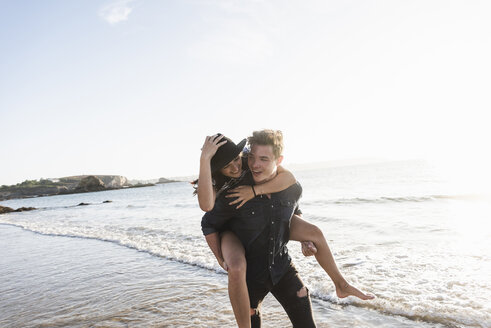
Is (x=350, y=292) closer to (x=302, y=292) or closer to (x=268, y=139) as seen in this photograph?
(x=302, y=292)

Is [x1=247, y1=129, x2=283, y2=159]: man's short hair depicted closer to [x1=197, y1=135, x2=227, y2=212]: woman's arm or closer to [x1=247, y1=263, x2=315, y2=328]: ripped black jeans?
[x1=197, y1=135, x2=227, y2=212]: woman's arm

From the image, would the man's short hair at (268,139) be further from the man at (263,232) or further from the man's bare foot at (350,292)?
the man's bare foot at (350,292)

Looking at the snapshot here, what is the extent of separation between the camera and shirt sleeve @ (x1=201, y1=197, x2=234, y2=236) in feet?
9.74

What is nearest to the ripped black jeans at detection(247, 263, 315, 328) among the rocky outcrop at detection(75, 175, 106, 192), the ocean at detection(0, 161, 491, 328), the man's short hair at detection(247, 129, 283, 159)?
the man's short hair at detection(247, 129, 283, 159)

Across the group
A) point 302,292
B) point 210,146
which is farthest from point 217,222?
point 302,292

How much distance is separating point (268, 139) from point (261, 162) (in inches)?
8.3

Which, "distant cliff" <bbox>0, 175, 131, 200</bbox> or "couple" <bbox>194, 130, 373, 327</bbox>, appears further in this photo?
"distant cliff" <bbox>0, 175, 131, 200</bbox>

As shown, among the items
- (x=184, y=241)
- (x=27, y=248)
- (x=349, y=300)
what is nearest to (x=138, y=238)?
(x=184, y=241)

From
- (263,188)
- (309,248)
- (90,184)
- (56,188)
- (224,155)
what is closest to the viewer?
(224,155)

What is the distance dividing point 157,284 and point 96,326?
1.83m

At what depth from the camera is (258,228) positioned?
3.00m

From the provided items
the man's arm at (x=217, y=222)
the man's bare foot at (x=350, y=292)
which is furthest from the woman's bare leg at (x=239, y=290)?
the man's bare foot at (x=350, y=292)

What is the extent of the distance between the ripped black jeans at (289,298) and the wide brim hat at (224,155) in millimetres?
1105

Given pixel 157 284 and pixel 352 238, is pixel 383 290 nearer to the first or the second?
pixel 157 284
